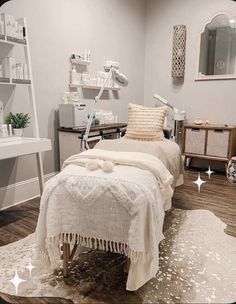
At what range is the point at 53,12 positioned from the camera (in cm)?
299

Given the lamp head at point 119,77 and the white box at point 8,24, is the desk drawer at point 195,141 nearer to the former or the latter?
the lamp head at point 119,77

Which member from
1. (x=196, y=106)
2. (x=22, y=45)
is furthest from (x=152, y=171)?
(x=196, y=106)

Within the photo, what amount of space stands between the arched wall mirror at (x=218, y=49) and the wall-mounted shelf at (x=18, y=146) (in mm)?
2741

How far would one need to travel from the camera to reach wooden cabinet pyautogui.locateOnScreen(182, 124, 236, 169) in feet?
12.2

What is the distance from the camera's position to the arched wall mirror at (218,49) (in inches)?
151

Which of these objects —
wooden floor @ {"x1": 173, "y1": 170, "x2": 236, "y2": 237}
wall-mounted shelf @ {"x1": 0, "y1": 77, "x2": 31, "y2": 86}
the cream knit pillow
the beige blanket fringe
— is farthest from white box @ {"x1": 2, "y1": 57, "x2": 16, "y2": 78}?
wooden floor @ {"x1": 173, "y1": 170, "x2": 236, "y2": 237}

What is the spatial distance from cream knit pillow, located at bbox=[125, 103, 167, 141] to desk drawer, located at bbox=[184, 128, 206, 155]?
125 centimetres

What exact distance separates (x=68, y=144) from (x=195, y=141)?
→ 190 cm

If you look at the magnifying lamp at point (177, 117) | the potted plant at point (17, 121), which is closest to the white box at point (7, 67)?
the potted plant at point (17, 121)

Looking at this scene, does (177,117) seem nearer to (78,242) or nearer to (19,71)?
(19,71)

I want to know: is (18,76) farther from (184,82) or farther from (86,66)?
(184,82)

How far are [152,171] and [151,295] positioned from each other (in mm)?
725

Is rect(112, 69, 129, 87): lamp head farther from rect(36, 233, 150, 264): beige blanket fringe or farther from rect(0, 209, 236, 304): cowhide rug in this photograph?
rect(36, 233, 150, 264): beige blanket fringe

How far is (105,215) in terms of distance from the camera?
148 cm
